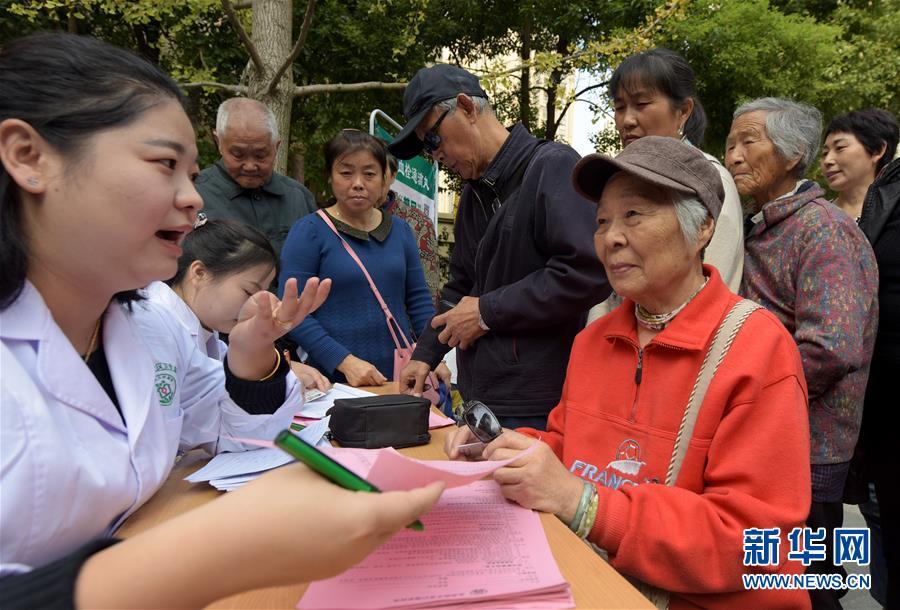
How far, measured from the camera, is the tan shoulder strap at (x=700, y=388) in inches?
58.4

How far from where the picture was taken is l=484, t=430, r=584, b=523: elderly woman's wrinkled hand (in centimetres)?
134

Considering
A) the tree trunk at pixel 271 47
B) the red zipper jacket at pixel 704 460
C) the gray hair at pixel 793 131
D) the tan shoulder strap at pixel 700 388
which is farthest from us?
the tree trunk at pixel 271 47

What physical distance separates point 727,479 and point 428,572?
721 millimetres

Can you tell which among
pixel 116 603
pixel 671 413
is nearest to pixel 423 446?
pixel 671 413

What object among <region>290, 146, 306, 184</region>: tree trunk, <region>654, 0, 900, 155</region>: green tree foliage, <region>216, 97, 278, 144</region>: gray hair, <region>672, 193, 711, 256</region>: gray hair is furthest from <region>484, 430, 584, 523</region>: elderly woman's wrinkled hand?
<region>290, 146, 306, 184</region>: tree trunk

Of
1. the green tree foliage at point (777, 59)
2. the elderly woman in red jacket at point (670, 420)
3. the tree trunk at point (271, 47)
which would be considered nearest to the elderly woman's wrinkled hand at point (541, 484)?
the elderly woman in red jacket at point (670, 420)

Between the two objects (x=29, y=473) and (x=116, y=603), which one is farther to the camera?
(x=29, y=473)

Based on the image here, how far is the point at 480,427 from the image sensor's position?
1526mm

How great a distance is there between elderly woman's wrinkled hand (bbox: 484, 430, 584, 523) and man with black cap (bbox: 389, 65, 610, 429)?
3.21 feet

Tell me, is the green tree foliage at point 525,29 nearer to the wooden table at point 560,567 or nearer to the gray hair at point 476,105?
the gray hair at point 476,105

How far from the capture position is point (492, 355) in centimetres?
245

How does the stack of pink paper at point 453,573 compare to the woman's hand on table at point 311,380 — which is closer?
the stack of pink paper at point 453,573

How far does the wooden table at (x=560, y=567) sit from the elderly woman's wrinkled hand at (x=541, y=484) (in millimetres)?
37

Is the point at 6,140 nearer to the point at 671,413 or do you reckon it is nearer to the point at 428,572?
the point at 428,572
